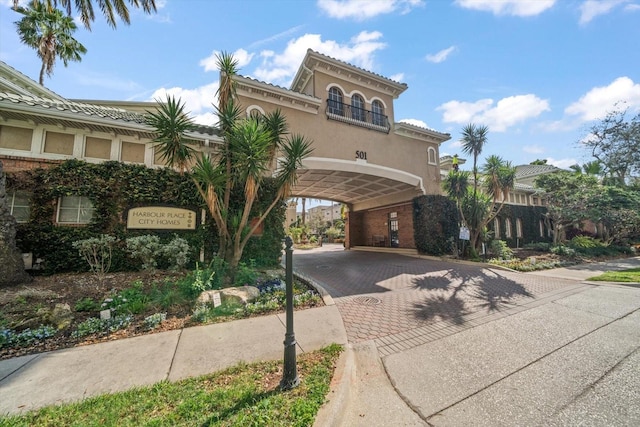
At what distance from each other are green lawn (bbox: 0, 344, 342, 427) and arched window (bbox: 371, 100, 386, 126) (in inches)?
524

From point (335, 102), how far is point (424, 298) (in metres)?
10.2

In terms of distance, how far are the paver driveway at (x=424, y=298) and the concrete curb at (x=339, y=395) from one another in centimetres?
78

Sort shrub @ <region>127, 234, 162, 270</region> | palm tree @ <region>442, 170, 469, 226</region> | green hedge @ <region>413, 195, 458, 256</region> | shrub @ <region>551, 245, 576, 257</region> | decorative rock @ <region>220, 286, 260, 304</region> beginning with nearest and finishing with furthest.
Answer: decorative rock @ <region>220, 286, 260, 304</region> → shrub @ <region>127, 234, 162, 270</region> → palm tree @ <region>442, 170, 469, 226</region> → shrub @ <region>551, 245, 576, 257</region> → green hedge @ <region>413, 195, 458, 256</region>

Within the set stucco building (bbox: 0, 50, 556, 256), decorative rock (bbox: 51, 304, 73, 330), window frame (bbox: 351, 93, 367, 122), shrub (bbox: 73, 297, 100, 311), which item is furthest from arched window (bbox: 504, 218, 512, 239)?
decorative rock (bbox: 51, 304, 73, 330)

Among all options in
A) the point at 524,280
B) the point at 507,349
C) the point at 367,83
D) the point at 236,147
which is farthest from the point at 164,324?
the point at 367,83

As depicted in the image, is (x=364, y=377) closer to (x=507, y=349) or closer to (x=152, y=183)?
(x=507, y=349)

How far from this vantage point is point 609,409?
257cm

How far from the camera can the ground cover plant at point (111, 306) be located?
409 cm

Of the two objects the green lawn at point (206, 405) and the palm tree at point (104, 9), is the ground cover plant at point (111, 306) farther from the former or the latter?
the palm tree at point (104, 9)

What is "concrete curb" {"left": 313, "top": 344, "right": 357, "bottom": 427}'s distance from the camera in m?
2.38

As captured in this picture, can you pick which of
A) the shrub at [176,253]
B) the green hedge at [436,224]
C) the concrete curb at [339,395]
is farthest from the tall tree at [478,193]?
the shrub at [176,253]

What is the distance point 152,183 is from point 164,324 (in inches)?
209

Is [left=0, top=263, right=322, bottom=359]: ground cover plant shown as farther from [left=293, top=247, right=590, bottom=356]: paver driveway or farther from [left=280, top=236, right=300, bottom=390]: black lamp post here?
[left=280, top=236, right=300, bottom=390]: black lamp post

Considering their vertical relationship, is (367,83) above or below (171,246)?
above
